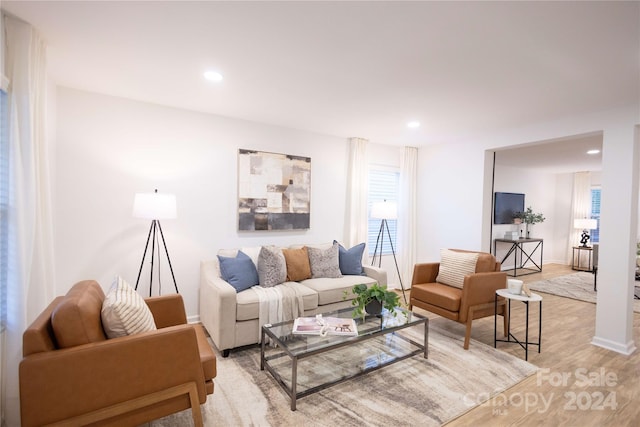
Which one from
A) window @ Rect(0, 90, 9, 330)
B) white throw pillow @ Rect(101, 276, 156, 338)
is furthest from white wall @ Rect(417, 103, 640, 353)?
window @ Rect(0, 90, 9, 330)

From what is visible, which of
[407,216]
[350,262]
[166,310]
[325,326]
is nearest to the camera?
[166,310]

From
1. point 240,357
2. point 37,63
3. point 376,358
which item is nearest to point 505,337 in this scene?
point 376,358

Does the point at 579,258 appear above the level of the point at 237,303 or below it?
below

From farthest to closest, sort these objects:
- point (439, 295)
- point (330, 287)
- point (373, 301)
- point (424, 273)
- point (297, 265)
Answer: point (424, 273) < point (297, 265) < point (330, 287) < point (439, 295) < point (373, 301)

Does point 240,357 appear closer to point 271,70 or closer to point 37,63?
point 271,70

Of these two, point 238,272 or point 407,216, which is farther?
point 407,216

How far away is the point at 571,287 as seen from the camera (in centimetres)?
566

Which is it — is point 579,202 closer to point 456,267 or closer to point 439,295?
point 456,267

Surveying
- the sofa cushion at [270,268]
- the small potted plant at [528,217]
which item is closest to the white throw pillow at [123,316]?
the sofa cushion at [270,268]

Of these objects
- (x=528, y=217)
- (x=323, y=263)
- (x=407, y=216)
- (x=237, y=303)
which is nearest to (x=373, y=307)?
(x=323, y=263)

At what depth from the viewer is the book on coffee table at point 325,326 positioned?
245 centimetres

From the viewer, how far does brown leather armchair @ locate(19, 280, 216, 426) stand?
141 cm

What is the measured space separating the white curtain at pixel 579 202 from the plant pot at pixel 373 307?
7.89 meters

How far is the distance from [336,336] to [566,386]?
1914 mm
